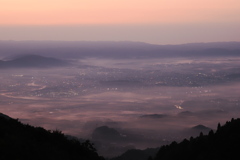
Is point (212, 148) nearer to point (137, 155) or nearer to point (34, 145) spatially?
point (34, 145)

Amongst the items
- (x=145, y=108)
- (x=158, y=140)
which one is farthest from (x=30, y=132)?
(x=145, y=108)

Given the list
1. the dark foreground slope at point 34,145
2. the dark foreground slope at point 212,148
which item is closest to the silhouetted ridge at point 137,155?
the dark foreground slope at point 212,148

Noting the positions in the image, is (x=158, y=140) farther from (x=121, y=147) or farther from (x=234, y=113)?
(x=234, y=113)

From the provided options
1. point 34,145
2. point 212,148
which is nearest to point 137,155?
point 212,148

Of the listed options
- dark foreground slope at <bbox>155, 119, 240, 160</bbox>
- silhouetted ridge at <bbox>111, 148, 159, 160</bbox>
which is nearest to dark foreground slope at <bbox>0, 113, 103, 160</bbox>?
dark foreground slope at <bbox>155, 119, 240, 160</bbox>

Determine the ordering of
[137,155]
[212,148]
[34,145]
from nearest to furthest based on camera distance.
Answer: [34,145] < [212,148] < [137,155]

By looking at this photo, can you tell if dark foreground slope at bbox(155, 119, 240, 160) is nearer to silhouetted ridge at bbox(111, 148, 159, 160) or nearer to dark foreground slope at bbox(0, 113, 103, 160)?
dark foreground slope at bbox(0, 113, 103, 160)

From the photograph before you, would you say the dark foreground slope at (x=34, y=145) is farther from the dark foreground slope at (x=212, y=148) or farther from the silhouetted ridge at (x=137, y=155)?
the silhouetted ridge at (x=137, y=155)
